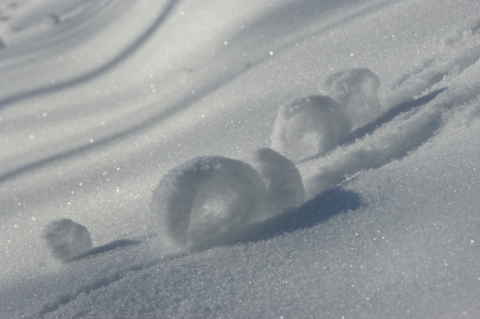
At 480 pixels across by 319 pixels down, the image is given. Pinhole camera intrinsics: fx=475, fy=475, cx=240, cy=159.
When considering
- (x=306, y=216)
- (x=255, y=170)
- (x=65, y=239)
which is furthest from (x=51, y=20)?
(x=306, y=216)

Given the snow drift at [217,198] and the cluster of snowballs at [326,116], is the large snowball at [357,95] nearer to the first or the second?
the cluster of snowballs at [326,116]

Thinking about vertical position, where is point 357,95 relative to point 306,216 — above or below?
above

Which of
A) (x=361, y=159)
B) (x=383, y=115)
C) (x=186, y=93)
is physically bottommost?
(x=361, y=159)

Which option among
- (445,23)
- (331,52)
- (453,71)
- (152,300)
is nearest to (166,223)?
(152,300)

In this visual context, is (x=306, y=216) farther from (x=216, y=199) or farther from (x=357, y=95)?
(x=357, y=95)

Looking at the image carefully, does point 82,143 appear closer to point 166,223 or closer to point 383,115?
point 166,223

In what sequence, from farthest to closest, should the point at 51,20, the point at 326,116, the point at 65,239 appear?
the point at 51,20 < the point at 326,116 < the point at 65,239

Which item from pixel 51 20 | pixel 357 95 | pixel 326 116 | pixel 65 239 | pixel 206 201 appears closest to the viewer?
pixel 206 201

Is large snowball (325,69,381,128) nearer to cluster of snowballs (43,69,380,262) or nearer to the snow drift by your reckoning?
cluster of snowballs (43,69,380,262)
